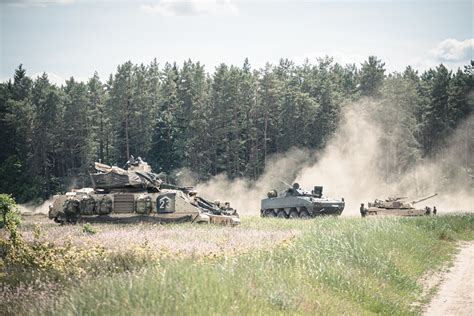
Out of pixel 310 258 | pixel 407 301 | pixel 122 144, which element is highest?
pixel 122 144

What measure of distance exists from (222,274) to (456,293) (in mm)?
6609

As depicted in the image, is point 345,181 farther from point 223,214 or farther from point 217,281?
point 217,281

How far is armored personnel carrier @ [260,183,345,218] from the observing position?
33625 mm

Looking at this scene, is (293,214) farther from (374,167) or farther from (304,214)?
(374,167)

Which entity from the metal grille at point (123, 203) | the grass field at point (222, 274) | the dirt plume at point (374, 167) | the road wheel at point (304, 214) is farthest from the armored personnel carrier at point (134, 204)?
the dirt plume at point (374, 167)

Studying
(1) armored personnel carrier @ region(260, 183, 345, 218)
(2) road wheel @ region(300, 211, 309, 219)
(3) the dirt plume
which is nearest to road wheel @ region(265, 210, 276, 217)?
(1) armored personnel carrier @ region(260, 183, 345, 218)

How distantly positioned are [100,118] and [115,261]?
2634 inches

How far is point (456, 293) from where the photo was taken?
14.1 m

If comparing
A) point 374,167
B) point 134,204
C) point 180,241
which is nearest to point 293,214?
point 134,204

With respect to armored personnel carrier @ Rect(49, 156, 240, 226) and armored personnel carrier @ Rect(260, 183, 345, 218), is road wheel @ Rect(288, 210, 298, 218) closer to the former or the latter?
armored personnel carrier @ Rect(260, 183, 345, 218)

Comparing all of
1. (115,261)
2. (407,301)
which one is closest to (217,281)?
(115,261)

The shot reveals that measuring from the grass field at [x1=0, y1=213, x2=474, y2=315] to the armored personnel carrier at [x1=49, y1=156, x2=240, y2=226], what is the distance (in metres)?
5.73

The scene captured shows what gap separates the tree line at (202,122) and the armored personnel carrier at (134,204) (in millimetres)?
44030

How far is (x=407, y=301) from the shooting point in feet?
42.9
